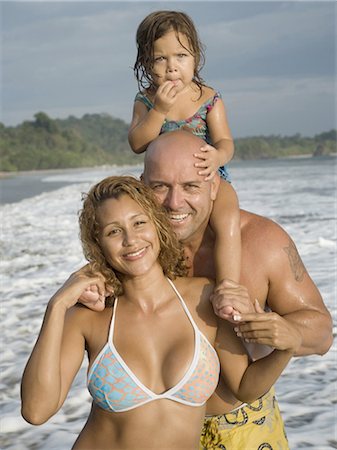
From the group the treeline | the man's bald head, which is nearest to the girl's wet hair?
the man's bald head

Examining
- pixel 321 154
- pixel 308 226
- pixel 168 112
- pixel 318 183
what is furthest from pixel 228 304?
pixel 321 154

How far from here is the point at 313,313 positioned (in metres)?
2.97

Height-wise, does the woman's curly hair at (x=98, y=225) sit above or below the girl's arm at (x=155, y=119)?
below

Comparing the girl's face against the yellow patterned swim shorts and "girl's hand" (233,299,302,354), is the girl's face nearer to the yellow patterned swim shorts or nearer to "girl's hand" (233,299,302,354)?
"girl's hand" (233,299,302,354)

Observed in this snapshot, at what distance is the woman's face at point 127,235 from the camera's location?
2.61m

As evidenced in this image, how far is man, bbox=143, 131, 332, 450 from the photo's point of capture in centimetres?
284

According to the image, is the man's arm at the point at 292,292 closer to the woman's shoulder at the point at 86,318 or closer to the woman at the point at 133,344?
the woman at the point at 133,344

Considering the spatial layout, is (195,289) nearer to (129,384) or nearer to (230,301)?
(230,301)

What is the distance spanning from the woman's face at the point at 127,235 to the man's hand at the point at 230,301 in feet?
0.90

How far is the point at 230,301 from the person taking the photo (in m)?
2.54

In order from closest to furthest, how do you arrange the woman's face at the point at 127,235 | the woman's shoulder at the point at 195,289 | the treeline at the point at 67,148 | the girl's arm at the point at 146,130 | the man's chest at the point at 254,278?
1. the woman's face at the point at 127,235
2. the woman's shoulder at the point at 195,289
3. the man's chest at the point at 254,278
4. the girl's arm at the point at 146,130
5. the treeline at the point at 67,148

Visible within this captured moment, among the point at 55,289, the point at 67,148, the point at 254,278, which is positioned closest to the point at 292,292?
the point at 254,278

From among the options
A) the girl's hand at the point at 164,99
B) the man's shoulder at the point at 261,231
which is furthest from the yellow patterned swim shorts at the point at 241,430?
the girl's hand at the point at 164,99

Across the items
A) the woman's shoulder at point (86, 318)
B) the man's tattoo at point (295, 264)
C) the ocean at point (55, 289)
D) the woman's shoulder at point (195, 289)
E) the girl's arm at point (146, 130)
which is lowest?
the ocean at point (55, 289)
